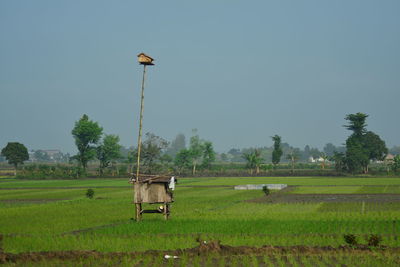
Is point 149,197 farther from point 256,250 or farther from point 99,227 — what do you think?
point 256,250

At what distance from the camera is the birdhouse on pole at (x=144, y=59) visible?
28.1m

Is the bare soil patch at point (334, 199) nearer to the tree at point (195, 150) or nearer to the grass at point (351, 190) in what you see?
the grass at point (351, 190)

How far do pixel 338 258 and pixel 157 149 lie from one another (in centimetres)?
9401

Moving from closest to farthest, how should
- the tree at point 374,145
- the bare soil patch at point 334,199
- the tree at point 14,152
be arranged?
the bare soil patch at point 334,199 → the tree at point 374,145 → the tree at point 14,152

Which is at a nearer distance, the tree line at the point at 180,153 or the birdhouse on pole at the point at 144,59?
the birdhouse on pole at the point at 144,59

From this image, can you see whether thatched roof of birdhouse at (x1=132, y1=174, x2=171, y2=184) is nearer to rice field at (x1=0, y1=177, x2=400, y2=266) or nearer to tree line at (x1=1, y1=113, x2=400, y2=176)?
rice field at (x1=0, y1=177, x2=400, y2=266)

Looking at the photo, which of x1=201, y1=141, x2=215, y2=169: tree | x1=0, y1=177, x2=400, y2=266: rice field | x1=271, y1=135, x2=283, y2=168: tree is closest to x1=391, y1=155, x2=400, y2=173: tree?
x1=271, y1=135, x2=283, y2=168: tree

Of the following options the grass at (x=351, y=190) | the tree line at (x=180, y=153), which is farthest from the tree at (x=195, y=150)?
the grass at (x=351, y=190)

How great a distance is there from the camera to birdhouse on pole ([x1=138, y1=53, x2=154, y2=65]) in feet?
92.3

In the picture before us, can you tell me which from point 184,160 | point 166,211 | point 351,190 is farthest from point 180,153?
point 166,211

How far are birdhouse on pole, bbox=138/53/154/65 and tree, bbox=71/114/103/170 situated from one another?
285 feet

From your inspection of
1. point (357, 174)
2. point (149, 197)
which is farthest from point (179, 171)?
point (149, 197)

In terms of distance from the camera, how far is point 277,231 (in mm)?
23844

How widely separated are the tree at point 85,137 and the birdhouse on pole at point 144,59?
86.8 metres
